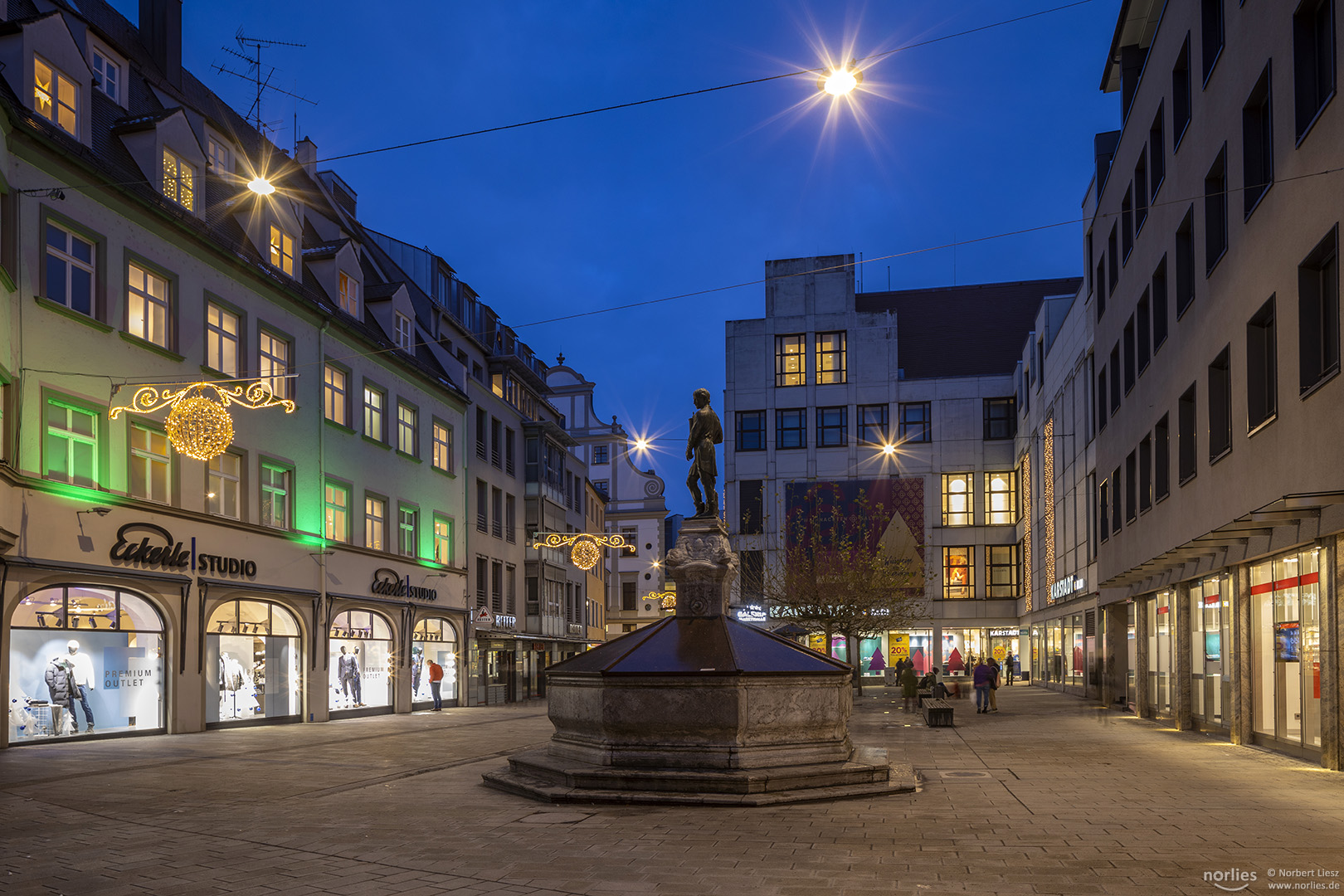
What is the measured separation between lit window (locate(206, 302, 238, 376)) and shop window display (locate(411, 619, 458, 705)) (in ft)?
41.5

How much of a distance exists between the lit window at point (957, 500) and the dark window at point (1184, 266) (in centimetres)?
3968

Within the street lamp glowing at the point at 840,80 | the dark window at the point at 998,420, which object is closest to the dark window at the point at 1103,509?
the street lamp glowing at the point at 840,80

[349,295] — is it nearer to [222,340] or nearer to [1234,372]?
[222,340]

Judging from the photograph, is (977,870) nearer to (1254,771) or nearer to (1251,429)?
(1254,771)

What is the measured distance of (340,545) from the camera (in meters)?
32.4

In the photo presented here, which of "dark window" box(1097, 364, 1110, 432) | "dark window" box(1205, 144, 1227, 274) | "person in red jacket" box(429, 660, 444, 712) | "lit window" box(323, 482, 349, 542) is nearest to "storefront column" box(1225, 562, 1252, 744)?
"dark window" box(1205, 144, 1227, 274)

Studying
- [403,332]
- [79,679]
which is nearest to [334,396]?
[403,332]

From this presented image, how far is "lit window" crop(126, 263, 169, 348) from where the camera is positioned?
24.1 meters

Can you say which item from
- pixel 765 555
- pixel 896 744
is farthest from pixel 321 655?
pixel 765 555

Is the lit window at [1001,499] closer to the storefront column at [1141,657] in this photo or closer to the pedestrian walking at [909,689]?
the pedestrian walking at [909,689]

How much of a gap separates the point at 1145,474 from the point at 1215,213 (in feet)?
30.8

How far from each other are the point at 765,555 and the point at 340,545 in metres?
34.9

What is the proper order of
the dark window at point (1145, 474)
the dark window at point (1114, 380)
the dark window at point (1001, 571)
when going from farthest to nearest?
the dark window at point (1001, 571)
the dark window at point (1114, 380)
the dark window at point (1145, 474)

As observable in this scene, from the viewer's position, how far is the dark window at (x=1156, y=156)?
27.3 metres
